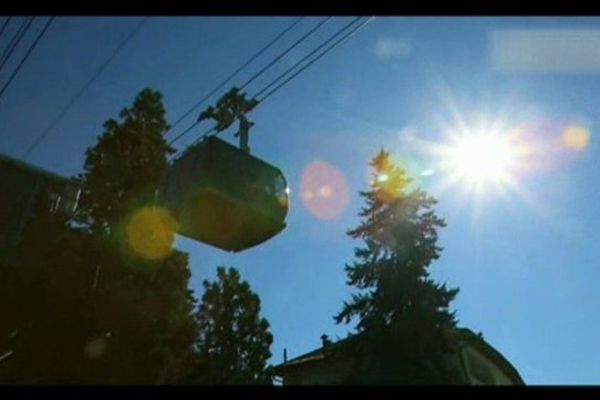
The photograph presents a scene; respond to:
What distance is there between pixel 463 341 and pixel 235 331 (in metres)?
10.6

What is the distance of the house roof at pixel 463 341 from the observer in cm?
1931

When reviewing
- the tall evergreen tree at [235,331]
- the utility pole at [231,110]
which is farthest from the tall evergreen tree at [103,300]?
the utility pole at [231,110]

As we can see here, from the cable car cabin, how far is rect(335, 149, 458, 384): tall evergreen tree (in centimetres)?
1220

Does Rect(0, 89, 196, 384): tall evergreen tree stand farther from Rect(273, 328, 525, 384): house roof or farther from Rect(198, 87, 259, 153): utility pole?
Rect(198, 87, 259, 153): utility pole

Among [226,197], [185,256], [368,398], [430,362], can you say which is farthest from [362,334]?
[368,398]

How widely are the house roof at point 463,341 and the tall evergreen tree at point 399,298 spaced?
65cm

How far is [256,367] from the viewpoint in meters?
26.1

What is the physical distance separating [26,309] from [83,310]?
62.0 inches

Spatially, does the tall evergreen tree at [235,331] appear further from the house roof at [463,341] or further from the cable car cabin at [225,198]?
the cable car cabin at [225,198]

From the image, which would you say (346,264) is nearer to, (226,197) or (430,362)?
(430,362)

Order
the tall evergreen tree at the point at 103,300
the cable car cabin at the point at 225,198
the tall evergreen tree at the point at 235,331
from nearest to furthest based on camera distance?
the cable car cabin at the point at 225,198
the tall evergreen tree at the point at 103,300
the tall evergreen tree at the point at 235,331

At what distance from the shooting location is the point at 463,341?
745 inches

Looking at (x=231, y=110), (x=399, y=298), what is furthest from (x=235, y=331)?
(x=231, y=110)

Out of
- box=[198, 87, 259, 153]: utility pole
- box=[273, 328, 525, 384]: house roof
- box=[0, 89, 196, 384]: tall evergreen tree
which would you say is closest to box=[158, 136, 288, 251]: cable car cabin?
box=[198, 87, 259, 153]: utility pole
